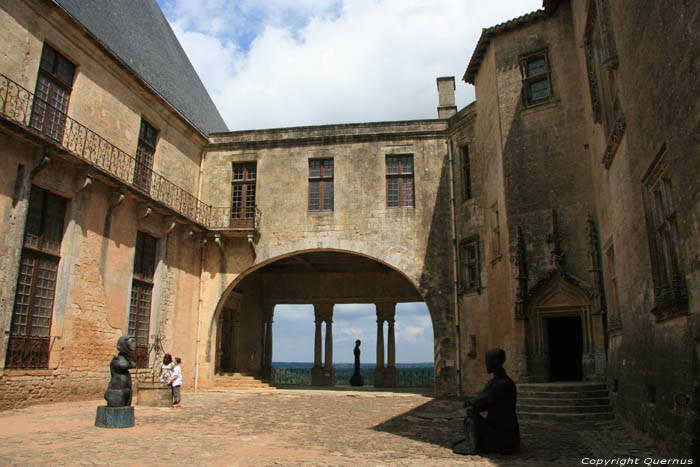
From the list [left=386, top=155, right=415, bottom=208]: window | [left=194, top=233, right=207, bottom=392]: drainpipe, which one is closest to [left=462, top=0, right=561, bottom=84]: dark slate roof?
[left=386, top=155, right=415, bottom=208]: window

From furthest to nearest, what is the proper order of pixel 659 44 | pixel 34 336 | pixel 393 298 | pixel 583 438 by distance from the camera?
1. pixel 393 298
2. pixel 34 336
3. pixel 583 438
4. pixel 659 44

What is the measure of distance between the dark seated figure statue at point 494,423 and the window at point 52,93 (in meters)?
9.46

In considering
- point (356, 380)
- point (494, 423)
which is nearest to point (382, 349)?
point (356, 380)

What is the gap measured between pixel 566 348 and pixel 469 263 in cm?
341

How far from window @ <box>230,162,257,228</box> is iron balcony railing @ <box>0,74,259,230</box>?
341 mm

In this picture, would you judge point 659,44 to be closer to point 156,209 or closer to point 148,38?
point 156,209

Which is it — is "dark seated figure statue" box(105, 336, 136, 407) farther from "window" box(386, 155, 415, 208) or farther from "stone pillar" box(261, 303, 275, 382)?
"stone pillar" box(261, 303, 275, 382)

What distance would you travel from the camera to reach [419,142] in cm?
1636

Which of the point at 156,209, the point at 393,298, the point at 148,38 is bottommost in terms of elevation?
the point at 393,298

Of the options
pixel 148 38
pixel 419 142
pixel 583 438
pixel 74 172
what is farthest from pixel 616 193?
pixel 148 38

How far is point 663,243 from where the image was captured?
6.02 metres

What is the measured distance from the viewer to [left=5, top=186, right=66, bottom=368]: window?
9.93 m

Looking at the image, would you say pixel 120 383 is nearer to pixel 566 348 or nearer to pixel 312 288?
pixel 566 348

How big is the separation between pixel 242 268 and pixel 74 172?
6.09 m
